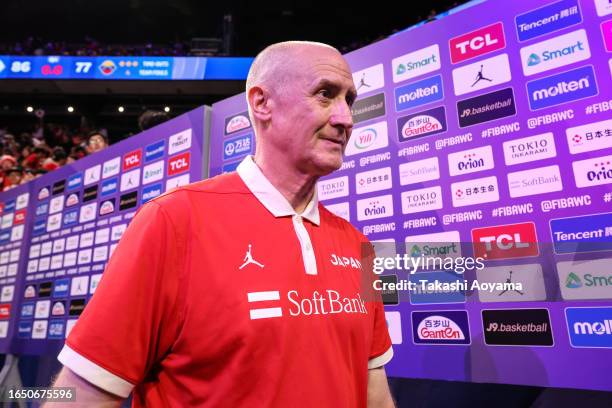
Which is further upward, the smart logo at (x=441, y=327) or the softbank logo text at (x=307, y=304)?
the softbank logo text at (x=307, y=304)

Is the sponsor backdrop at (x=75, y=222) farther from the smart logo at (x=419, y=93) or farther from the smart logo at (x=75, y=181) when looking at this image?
the smart logo at (x=419, y=93)

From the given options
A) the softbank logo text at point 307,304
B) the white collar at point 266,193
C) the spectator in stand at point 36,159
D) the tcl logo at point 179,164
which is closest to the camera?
the softbank logo text at point 307,304

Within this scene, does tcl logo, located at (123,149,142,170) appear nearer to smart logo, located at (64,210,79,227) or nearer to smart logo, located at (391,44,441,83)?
smart logo, located at (64,210,79,227)

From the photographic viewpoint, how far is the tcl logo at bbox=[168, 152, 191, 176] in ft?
7.38

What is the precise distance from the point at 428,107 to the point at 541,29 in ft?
1.38

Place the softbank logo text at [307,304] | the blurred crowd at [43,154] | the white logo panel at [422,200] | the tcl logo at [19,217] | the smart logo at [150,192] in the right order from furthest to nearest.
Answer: the blurred crowd at [43,154] → the tcl logo at [19,217] → the smart logo at [150,192] → the white logo panel at [422,200] → the softbank logo text at [307,304]

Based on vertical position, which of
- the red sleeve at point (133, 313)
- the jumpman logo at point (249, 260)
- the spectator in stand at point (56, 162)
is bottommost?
the red sleeve at point (133, 313)

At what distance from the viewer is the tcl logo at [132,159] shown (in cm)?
256

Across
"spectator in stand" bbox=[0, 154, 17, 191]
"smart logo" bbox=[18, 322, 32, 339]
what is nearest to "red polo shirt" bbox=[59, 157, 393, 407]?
"smart logo" bbox=[18, 322, 32, 339]

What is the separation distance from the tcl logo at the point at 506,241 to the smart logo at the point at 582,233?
60 millimetres

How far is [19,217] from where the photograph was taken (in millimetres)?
3391

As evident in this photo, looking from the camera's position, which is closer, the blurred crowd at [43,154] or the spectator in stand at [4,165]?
the blurred crowd at [43,154]

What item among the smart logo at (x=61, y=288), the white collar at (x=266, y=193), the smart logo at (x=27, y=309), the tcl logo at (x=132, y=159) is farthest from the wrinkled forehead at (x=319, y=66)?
the smart logo at (x=27, y=309)

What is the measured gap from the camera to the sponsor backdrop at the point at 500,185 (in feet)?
3.81
